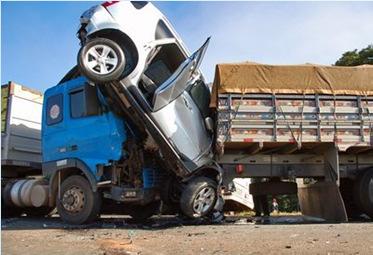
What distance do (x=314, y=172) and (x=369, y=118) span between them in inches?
53.9

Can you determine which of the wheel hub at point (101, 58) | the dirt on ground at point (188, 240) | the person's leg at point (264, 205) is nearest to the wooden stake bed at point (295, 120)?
the dirt on ground at point (188, 240)

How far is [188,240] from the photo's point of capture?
253 inches

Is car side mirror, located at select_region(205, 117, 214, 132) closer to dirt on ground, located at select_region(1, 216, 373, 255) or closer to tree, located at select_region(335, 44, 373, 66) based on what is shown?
dirt on ground, located at select_region(1, 216, 373, 255)

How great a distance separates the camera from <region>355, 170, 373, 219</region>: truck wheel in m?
8.66

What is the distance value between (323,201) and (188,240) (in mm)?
3733

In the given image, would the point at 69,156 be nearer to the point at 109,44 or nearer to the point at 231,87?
the point at 109,44

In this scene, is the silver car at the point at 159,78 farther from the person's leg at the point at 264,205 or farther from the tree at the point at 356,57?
the tree at the point at 356,57

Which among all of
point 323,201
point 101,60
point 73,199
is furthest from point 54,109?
point 323,201

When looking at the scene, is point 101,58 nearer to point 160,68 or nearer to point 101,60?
point 101,60

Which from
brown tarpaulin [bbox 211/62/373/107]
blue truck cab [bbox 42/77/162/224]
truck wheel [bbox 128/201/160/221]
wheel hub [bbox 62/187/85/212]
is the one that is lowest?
truck wheel [bbox 128/201/160/221]

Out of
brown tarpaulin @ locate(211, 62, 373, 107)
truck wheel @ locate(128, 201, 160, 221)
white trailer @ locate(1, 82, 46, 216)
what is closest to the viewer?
brown tarpaulin @ locate(211, 62, 373, 107)

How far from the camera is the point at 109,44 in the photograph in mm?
7594

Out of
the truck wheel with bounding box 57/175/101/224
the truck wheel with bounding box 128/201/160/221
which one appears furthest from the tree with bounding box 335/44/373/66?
the truck wheel with bounding box 57/175/101/224

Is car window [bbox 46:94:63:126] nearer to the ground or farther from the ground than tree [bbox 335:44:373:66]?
nearer to the ground
